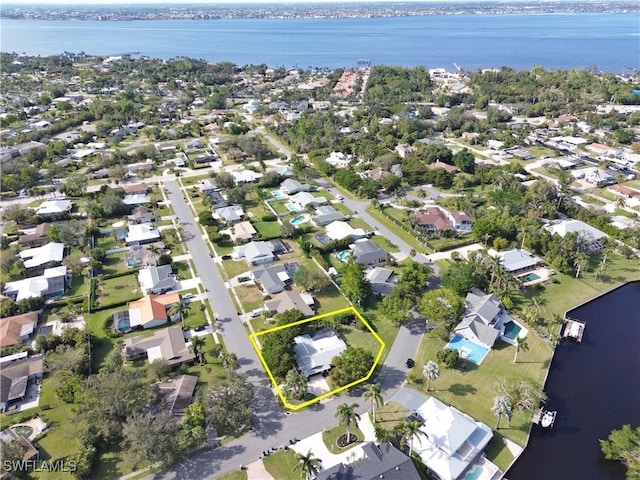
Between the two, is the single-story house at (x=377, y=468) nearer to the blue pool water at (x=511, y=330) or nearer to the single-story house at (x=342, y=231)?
the blue pool water at (x=511, y=330)

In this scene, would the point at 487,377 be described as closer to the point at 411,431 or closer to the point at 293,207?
the point at 411,431

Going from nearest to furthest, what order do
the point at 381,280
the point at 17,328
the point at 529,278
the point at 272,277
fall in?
the point at 17,328 < the point at 381,280 < the point at 272,277 < the point at 529,278

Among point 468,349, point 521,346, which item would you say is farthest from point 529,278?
point 468,349

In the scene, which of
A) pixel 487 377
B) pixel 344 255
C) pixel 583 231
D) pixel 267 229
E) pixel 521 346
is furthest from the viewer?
pixel 267 229

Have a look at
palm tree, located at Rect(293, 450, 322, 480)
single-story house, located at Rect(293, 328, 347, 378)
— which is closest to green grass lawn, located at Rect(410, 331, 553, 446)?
single-story house, located at Rect(293, 328, 347, 378)

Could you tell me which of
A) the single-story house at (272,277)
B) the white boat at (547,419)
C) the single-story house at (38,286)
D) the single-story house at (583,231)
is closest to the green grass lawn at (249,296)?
the single-story house at (272,277)

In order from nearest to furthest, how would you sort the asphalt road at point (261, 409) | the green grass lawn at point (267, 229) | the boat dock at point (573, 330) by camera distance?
the asphalt road at point (261, 409)
the boat dock at point (573, 330)
the green grass lawn at point (267, 229)

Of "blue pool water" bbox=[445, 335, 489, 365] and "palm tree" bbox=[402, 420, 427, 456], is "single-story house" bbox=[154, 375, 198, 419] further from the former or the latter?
"blue pool water" bbox=[445, 335, 489, 365]
